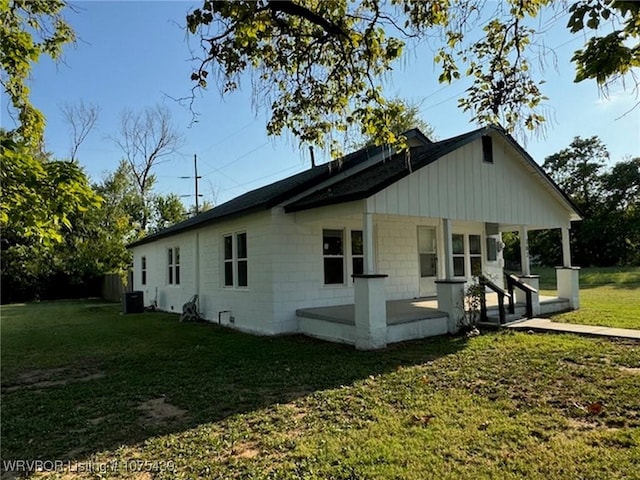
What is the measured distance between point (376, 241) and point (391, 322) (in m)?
3.45

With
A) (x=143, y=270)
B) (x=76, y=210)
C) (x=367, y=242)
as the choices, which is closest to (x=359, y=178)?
(x=367, y=242)

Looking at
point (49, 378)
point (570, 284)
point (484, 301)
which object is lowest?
point (49, 378)

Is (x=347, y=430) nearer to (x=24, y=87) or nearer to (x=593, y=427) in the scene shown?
(x=593, y=427)

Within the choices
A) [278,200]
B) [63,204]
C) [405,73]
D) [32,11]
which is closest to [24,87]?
[32,11]

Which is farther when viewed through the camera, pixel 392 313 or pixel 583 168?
pixel 583 168

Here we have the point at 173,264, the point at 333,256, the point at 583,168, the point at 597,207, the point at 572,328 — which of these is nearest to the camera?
the point at 572,328

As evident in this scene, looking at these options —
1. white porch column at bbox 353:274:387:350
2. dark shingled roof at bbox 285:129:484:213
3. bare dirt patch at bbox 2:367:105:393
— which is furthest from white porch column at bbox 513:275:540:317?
bare dirt patch at bbox 2:367:105:393

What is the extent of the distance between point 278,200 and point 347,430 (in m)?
5.77

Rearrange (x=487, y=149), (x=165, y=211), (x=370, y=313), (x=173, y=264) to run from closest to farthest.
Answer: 1. (x=370, y=313)
2. (x=487, y=149)
3. (x=173, y=264)
4. (x=165, y=211)

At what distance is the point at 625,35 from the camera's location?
3.04 m

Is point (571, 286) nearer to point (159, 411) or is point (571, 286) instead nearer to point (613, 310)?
point (613, 310)

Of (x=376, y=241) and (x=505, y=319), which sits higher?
(x=376, y=241)

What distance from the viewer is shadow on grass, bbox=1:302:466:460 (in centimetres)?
407

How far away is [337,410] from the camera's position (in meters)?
4.41
